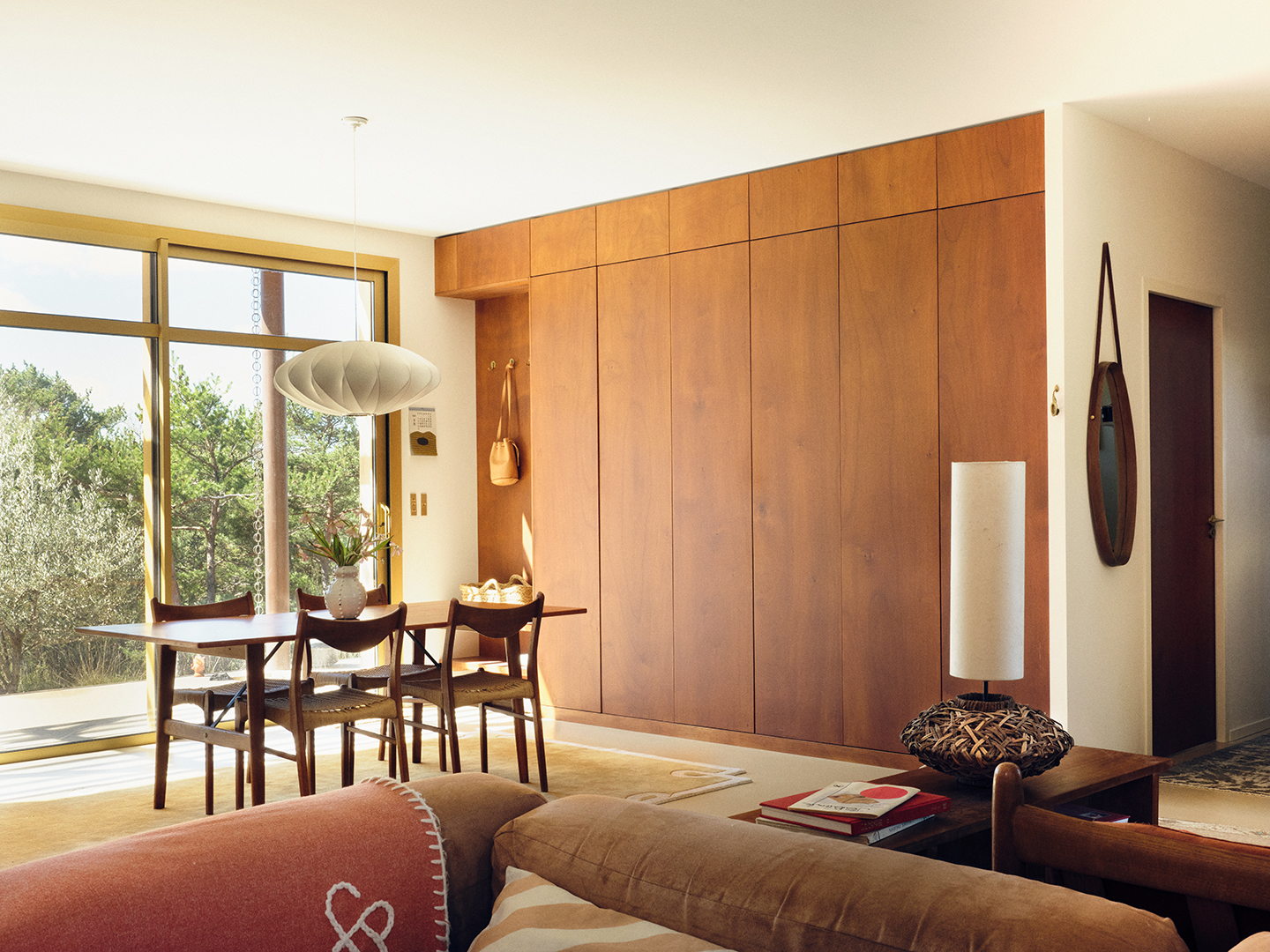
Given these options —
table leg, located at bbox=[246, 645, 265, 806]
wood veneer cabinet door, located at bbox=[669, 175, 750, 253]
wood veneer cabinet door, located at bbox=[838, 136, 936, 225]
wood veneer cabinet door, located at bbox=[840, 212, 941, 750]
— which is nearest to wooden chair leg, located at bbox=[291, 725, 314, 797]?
table leg, located at bbox=[246, 645, 265, 806]

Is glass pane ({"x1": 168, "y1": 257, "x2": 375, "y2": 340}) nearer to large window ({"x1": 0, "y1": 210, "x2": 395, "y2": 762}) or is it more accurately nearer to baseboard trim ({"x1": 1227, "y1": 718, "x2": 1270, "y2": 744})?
large window ({"x1": 0, "y1": 210, "x2": 395, "y2": 762})

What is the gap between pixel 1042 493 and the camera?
4.73 metres

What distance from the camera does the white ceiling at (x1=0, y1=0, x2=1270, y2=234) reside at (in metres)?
3.78

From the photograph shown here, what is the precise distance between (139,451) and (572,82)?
3.21 meters

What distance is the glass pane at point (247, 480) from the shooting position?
6211mm

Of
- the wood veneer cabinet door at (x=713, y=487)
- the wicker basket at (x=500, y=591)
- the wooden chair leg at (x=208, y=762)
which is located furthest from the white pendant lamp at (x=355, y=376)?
the wicker basket at (x=500, y=591)

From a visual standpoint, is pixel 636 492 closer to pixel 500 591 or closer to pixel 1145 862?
pixel 500 591

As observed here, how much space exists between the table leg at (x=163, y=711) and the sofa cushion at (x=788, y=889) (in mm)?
3250

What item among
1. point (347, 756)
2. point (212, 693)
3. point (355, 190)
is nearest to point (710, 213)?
point (355, 190)

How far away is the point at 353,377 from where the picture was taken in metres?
4.91

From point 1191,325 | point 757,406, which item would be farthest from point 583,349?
point 1191,325

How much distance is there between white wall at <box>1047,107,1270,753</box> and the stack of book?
8.29 ft

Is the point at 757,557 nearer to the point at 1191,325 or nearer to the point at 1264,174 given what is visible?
the point at 1191,325

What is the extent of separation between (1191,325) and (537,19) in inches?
143
